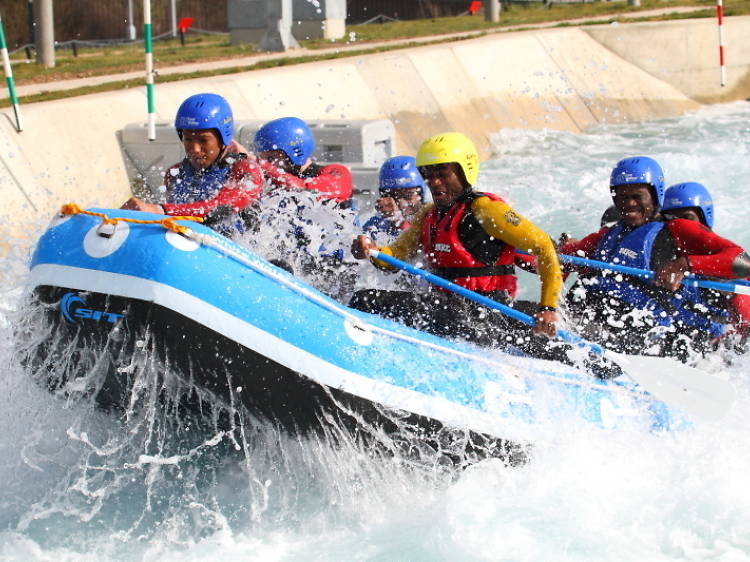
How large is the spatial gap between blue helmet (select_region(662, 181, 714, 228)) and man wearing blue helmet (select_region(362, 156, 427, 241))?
152 centimetres

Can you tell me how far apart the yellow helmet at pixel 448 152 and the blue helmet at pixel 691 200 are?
61.3 inches

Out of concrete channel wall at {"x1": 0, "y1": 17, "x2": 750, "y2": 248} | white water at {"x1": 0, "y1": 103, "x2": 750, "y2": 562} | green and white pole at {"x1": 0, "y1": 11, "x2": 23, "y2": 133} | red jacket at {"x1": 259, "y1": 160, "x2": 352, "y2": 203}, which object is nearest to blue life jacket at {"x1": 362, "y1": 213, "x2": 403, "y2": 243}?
red jacket at {"x1": 259, "y1": 160, "x2": 352, "y2": 203}

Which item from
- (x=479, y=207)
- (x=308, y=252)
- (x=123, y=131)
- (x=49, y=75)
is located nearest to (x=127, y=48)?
(x=49, y=75)

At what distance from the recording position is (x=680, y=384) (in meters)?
4.66

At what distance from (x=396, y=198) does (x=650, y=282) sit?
1.91 metres

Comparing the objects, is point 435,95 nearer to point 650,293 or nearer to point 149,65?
point 149,65

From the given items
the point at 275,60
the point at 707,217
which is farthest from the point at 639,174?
the point at 275,60

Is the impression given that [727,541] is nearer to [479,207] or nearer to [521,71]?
[479,207]

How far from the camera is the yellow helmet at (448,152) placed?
464 centimetres

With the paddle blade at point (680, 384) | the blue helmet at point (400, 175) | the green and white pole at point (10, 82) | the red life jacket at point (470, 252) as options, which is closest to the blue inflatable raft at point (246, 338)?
the red life jacket at point (470, 252)

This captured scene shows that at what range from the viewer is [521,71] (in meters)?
15.1

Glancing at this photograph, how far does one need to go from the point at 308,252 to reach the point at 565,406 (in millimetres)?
1749

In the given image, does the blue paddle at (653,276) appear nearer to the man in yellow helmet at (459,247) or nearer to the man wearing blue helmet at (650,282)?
the man wearing blue helmet at (650,282)

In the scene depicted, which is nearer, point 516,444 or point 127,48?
point 516,444
